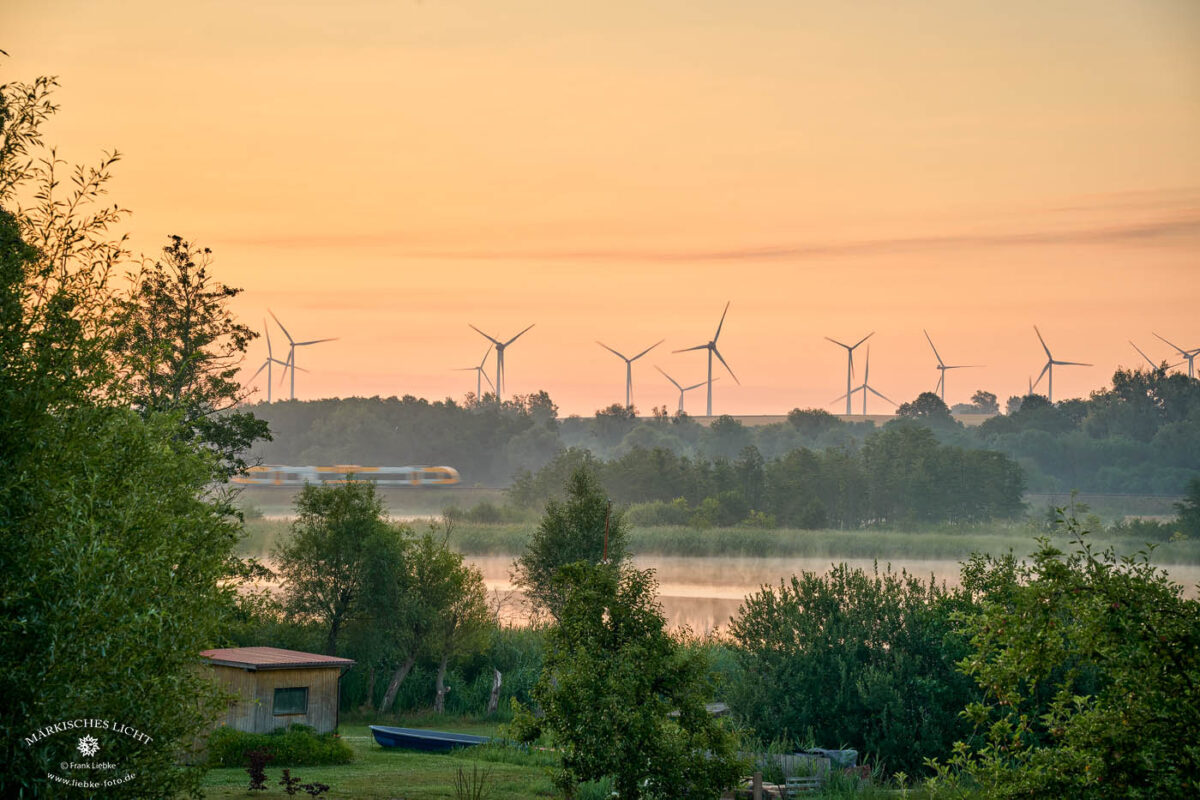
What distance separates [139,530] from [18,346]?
9.97ft

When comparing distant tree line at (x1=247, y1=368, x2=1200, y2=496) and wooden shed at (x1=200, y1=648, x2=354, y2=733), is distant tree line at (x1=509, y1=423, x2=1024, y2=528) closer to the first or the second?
distant tree line at (x1=247, y1=368, x2=1200, y2=496)

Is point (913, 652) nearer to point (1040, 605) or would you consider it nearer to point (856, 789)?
point (856, 789)

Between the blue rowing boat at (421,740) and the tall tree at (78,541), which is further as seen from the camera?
the blue rowing boat at (421,740)

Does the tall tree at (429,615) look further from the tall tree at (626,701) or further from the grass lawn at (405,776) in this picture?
the tall tree at (626,701)

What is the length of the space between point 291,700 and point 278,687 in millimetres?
602

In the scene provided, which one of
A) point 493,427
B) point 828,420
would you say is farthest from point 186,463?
point 828,420

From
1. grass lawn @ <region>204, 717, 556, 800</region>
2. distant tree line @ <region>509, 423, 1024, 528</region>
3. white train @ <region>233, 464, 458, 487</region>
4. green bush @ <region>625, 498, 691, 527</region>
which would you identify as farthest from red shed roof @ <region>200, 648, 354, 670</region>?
white train @ <region>233, 464, 458, 487</region>

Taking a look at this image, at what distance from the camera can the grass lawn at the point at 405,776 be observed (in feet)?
79.8

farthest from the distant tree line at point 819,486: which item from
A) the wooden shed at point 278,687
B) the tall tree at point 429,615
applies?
the wooden shed at point 278,687

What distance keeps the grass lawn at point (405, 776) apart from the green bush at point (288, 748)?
1.39 ft

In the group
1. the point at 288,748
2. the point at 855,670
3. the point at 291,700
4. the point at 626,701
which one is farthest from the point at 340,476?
the point at 626,701

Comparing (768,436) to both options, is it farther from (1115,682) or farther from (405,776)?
(1115,682)

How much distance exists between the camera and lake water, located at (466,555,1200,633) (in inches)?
2579

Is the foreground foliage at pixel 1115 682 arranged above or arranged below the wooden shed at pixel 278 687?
above
